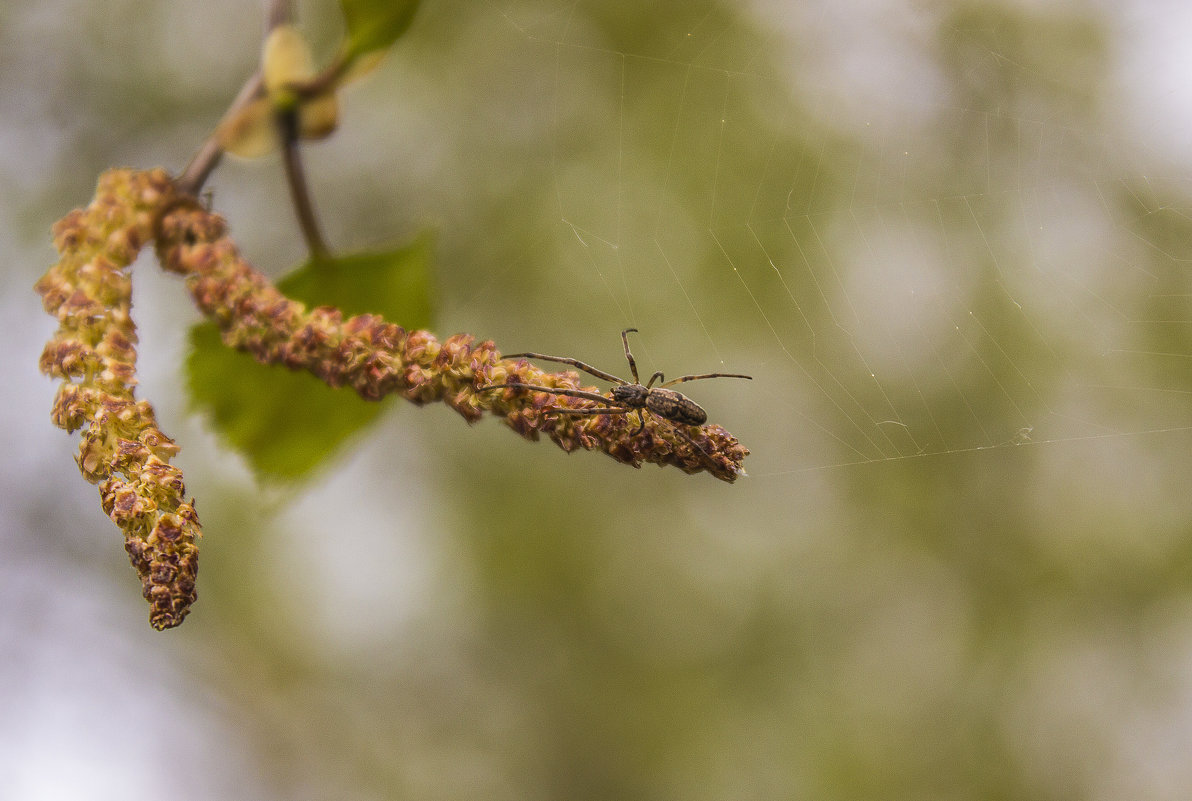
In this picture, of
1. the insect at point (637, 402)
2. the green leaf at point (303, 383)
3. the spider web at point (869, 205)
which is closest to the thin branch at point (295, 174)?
the green leaf at point (303, 383)

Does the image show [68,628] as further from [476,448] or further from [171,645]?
[476,448]

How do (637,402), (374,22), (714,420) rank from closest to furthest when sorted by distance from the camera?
(374,22) < (637,402) < (714,420)

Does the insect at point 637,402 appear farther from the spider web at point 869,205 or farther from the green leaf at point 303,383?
the spider web at point 869,205

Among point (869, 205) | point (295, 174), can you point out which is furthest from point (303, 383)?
point (869, 205)

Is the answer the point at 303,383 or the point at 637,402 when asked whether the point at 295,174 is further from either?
the point at 637,402

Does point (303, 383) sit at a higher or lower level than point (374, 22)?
lower

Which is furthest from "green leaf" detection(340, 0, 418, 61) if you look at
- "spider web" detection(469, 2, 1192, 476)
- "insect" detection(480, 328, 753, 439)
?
"spider web" detection(469, 2, 1192, 476)

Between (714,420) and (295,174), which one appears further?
(714,420)
